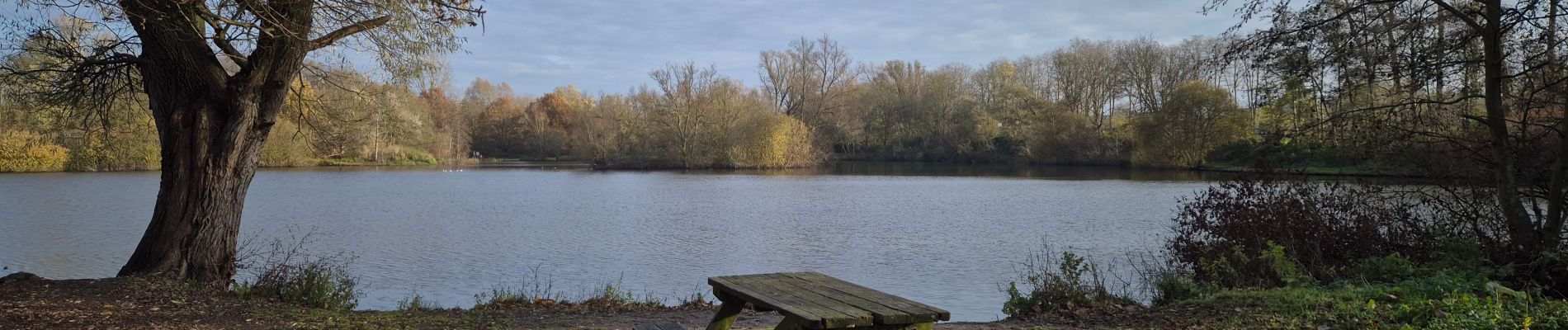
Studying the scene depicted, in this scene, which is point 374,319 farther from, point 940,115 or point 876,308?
point 940,115

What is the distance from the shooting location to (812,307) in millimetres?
3963

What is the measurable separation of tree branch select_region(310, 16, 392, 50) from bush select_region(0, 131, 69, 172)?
3611 centimetres

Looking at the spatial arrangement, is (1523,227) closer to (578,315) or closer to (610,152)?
(578,315)

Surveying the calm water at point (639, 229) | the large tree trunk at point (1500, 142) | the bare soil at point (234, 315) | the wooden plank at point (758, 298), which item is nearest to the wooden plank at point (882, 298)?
the wooden plank at point (758, 298)

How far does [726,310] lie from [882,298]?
0.99m

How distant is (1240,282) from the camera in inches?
292

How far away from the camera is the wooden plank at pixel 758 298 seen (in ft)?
12.2

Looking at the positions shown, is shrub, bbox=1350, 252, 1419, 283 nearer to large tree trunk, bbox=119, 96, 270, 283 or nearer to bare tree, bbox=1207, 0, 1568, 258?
bare tree, bbox=1207, 0, 1568, 258

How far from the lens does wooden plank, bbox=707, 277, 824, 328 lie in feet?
12.2

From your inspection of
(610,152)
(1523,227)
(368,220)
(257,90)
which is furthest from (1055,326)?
(610,152)

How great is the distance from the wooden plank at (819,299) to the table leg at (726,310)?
0.53 ft

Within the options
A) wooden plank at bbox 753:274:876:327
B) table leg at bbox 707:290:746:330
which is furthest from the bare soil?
wooden plank at bbox 753:274:876:327

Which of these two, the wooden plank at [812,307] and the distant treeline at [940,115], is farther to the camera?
the distant treeline at [940,115]

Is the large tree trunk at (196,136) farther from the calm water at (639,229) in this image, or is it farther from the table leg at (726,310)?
the table leg at (726,310)
